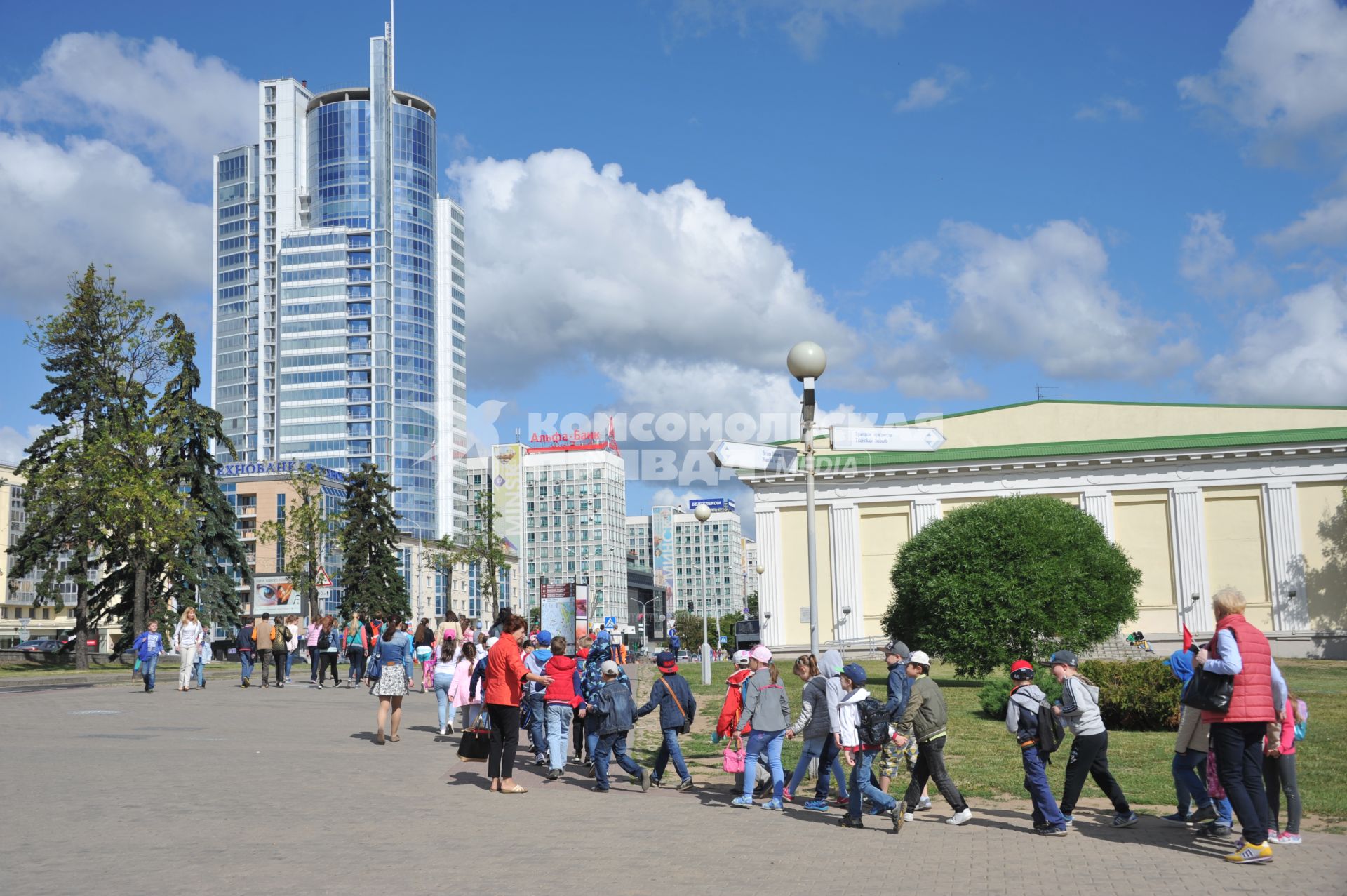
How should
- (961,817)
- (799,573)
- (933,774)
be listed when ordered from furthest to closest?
(799,573)
(961,817)
(933,774)

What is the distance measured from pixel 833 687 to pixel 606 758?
3.19 metres

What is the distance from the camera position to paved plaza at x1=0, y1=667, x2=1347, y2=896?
8.03m

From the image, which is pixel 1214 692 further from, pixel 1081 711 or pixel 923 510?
pixel 923 510

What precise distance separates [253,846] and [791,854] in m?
4.36

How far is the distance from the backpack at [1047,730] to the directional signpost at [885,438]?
2783mm

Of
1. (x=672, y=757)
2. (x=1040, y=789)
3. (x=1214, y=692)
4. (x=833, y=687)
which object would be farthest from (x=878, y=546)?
(x=1214, y=692)

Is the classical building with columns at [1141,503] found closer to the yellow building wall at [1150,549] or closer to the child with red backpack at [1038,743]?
the yellow building wall at [1150,549]

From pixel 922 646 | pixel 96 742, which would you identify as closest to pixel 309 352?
pixel 922 646

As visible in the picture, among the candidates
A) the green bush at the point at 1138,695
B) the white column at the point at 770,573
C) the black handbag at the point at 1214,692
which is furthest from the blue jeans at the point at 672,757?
the white column at the point at 770,573

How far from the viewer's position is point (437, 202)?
545ft

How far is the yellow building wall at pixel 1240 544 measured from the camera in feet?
183

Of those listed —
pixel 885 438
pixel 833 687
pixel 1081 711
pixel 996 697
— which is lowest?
pixel 996 697

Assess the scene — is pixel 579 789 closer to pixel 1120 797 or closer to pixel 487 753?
pixel 487 753

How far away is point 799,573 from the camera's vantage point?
59.8m
